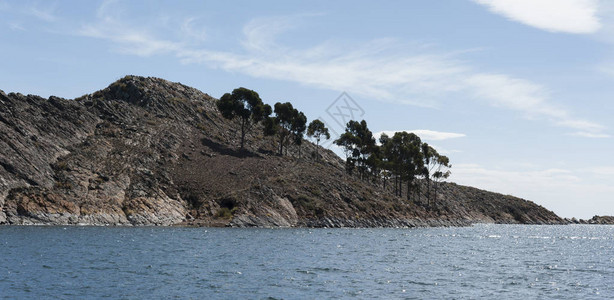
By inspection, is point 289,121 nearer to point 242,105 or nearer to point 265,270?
point 242,105

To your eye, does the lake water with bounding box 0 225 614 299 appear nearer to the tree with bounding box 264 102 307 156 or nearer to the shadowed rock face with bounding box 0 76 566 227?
the shadowed rock face with bounding box 0 76 566 227

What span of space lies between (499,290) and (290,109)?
460ft

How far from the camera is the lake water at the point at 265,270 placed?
39.9m

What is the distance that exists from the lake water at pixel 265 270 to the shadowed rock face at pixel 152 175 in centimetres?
2351

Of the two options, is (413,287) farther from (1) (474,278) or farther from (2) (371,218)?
(2) (371,218)

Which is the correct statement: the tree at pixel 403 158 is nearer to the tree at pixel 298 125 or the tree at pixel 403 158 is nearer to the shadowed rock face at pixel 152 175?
the shadowed rock face at pixel 152 175

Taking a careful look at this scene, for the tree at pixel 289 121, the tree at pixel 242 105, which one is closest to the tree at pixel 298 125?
the tree at pixel 289 121

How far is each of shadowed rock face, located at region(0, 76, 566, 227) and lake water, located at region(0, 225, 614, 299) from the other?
2351cm

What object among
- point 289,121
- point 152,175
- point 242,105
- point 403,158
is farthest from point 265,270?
point 403,158

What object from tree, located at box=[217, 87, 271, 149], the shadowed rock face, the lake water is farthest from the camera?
tree, located at box=[217, 87, 271, 149]

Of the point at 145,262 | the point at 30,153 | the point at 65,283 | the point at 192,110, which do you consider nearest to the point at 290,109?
the point at 192,110

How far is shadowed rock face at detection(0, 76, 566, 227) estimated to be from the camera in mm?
102250

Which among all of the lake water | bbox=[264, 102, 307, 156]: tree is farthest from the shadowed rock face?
the lake water

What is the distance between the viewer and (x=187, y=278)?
4494cm
